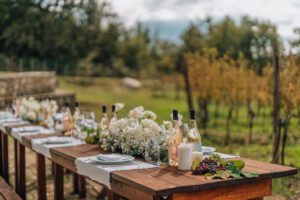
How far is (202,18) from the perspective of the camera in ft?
114

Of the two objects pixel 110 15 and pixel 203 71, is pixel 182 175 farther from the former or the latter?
pixel 110 15

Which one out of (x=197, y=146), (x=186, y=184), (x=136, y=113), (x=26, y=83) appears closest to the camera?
(x=186, y=184)

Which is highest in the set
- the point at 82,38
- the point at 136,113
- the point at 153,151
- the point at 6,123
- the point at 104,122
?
the point at 82,38

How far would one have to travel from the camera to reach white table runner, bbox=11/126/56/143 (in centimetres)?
470

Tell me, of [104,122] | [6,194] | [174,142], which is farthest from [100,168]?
[6,194]

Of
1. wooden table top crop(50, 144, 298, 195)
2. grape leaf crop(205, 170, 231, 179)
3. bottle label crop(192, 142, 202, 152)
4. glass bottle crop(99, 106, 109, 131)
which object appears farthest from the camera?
glass bottle crop(99, 106, 109, 131)

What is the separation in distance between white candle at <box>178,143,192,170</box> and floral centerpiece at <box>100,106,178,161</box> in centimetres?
31

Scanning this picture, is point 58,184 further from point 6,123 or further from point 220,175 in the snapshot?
point 220,175

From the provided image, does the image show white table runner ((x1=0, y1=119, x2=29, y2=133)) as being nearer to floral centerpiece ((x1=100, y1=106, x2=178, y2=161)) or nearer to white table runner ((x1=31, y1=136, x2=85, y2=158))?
white table runner ((x1=31, y1=136, x2=85, y2=158))

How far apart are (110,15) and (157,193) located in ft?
Result: 94.3

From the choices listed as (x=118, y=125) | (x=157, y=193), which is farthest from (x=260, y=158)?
(x=157, y=193)

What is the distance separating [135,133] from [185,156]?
0.60m

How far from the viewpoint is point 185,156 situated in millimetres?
2793

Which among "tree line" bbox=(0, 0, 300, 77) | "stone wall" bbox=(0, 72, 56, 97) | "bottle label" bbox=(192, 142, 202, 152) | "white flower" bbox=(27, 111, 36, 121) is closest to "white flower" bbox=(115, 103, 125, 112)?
"bottle label" bbox=(192, 142, 202, 152)
